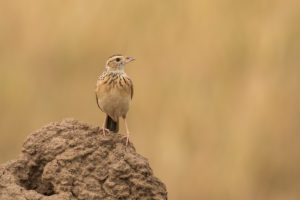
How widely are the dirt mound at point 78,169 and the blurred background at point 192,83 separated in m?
3.47

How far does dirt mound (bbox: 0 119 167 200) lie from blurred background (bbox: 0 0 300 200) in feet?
11.4

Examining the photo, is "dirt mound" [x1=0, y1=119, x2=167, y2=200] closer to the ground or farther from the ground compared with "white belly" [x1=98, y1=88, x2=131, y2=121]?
closer to the ground

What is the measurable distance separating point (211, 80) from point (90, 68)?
6.31 ft

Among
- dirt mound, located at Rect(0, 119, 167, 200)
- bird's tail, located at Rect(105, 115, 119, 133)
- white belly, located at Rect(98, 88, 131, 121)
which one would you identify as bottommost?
dirt mound, located at Rect(0, 119, 167, 200)

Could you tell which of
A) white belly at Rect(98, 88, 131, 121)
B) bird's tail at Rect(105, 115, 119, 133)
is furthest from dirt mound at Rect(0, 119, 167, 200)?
bird's tail at Rect(105, 115, 119, 133)

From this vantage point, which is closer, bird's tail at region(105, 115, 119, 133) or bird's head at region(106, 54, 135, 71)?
bird's head at region(106, 54, 135, 71)

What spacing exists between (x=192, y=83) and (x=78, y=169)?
411 centimetres

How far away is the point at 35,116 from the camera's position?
9250 millimetres

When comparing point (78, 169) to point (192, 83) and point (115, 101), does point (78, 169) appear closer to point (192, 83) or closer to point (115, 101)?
point (115, 101)

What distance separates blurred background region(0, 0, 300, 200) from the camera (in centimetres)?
852

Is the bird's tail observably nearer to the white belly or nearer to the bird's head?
the white belly

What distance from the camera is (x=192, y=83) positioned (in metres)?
8.87

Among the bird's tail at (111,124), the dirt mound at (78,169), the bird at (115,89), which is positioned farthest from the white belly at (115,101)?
the dirt mound at (78,169)

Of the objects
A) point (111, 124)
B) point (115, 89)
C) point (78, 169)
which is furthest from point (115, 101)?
point (78, 169)
